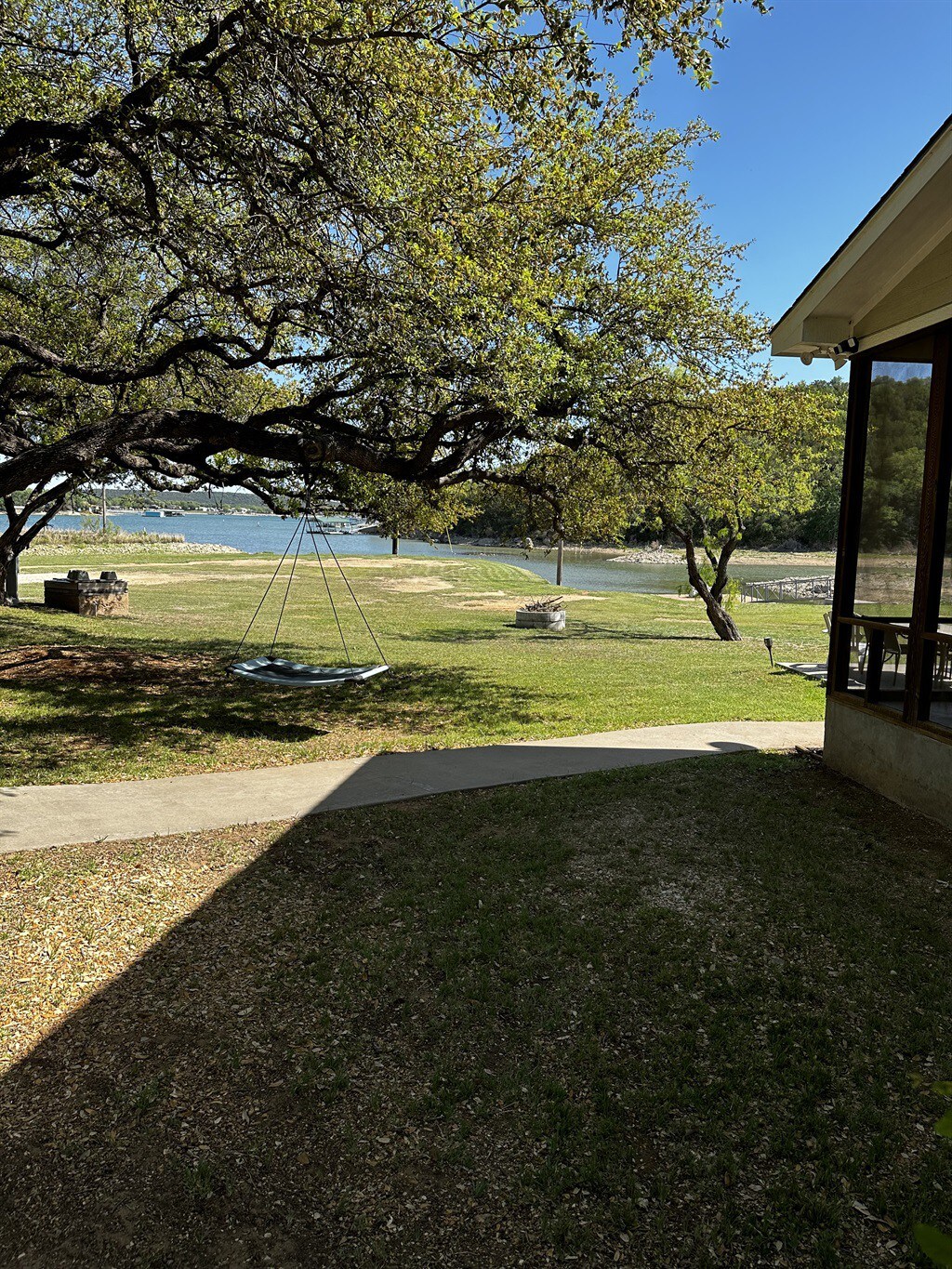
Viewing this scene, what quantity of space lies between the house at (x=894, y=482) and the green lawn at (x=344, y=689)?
305 centimetres

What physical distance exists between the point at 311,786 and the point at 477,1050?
3.85 metres

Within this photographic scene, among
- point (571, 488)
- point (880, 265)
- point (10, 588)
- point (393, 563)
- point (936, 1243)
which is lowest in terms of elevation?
point (393, 563)

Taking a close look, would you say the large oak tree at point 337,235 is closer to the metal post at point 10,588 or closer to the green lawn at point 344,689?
the green lawn at point 344,689

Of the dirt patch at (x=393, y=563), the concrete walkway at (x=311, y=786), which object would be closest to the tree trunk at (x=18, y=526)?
the concrete walkway at (x=311, y=786)

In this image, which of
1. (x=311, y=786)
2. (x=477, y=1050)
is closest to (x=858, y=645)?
(x=311, y=786)

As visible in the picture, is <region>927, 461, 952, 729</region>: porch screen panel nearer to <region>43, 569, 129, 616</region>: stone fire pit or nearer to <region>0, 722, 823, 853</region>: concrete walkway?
<region>0, 722, 823, 853</region>: concrete walkway

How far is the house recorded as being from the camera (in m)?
6.13

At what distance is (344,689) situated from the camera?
1230cm

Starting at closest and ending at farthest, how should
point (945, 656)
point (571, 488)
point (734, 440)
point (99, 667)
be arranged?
point (945, 656)
point (734, 440)
point (99, 667)
point (571, 488)

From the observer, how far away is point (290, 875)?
5.30 metres

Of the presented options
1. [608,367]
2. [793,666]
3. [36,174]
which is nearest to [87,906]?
[36,174]

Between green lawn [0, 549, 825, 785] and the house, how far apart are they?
305 cm

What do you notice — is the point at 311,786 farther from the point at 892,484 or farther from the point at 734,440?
the point at 734,440

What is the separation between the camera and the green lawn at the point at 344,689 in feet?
28.2
